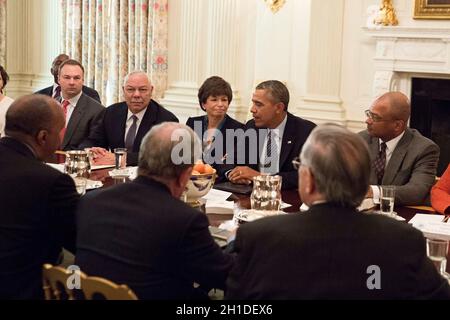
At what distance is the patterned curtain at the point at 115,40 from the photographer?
6.93 m

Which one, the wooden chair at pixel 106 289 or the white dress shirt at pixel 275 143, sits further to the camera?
the white dress shirt at pixel 275 143

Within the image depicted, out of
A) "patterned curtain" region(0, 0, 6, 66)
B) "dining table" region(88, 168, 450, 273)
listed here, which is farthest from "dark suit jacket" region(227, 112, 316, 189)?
"patterned curtain" region(0, 0, 6, 66)

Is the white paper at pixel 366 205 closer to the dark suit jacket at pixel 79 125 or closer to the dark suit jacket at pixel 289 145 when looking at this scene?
the dark suit jacket at pixel 289 145

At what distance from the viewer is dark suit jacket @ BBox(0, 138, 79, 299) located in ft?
7.43

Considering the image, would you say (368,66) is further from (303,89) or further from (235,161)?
(235,161)

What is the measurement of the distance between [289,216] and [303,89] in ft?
14.8

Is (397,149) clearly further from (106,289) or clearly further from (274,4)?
(274,4)

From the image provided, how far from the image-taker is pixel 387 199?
2895 millimetres

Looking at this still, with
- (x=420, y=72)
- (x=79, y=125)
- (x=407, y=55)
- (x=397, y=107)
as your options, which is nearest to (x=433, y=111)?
(x=420, y=72)

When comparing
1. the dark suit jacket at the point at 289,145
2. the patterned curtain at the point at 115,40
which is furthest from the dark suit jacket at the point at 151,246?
Result: the patterned curtain at the point at 115,40

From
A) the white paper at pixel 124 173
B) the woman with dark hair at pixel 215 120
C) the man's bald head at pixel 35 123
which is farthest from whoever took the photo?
the woman with dark hair at pixel 215 120

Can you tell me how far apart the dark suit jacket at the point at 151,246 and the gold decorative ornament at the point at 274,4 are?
4405 mm
